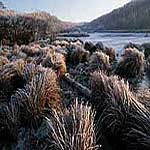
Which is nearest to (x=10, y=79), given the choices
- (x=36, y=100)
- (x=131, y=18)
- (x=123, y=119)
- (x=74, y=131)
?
(x=36, y=100)

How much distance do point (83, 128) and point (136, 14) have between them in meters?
121

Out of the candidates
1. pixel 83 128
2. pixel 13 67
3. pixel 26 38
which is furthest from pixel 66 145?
pixel 26 38

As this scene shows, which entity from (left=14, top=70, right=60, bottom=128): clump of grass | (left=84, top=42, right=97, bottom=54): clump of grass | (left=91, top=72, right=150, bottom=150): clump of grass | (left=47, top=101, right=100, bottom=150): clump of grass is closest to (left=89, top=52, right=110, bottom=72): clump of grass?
(left=14, top=70, right=60, bottom=128): clump of grass

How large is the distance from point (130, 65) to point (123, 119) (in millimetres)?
8326

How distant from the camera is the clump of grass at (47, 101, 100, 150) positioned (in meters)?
4.57

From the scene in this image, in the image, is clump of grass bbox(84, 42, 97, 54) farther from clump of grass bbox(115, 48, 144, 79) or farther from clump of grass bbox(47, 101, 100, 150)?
clump of grass bbox(47, 101, 100, 150)

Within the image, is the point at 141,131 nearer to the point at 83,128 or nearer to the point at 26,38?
the point at 83,128

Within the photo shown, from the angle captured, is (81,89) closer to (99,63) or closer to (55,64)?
(55,64)

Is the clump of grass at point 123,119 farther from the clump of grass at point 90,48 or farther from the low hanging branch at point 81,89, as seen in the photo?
the clump of grass at point 90,48

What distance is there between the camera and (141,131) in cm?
485

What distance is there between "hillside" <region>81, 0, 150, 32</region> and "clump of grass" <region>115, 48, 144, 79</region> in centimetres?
9160

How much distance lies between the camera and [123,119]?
533cm

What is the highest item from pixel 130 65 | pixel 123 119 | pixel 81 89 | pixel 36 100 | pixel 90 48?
pixel 36 100

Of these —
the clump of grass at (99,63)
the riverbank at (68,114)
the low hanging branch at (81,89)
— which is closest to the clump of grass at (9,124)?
the riverbank at (68,114)
